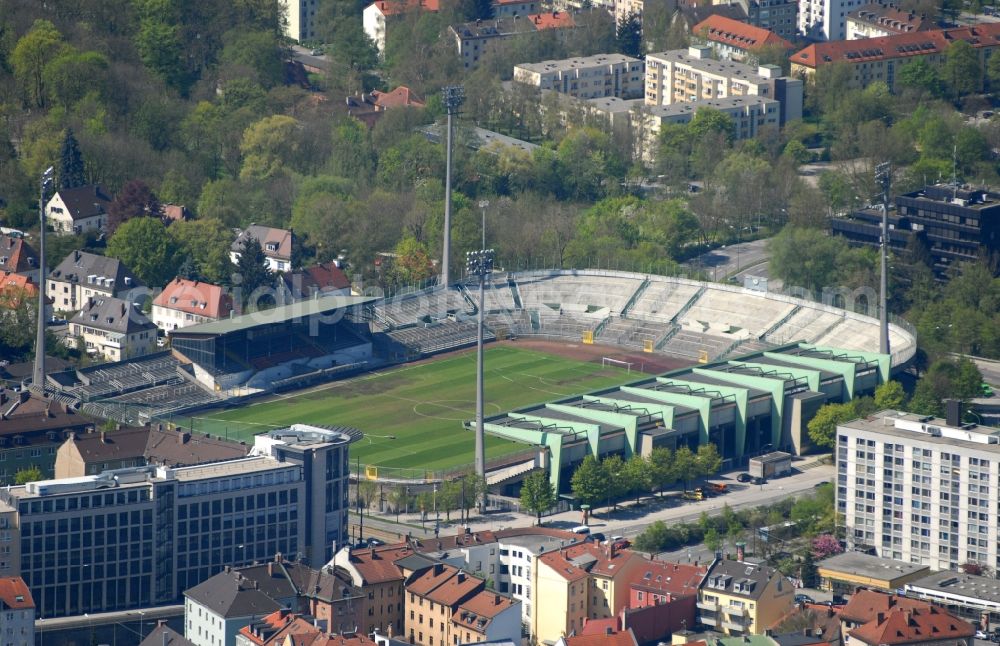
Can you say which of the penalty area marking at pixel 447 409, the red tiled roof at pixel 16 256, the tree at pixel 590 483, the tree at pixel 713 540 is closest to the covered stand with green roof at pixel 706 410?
the tree at pixel 590 483

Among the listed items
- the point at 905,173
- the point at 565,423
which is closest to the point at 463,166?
the point at 905,173

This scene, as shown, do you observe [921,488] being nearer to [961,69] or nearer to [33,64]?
[33,64]

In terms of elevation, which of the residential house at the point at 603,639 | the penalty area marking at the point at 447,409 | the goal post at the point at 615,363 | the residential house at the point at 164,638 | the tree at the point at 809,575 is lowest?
the tree at the point at 809,575

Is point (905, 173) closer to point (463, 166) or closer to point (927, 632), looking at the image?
point (463, 166)

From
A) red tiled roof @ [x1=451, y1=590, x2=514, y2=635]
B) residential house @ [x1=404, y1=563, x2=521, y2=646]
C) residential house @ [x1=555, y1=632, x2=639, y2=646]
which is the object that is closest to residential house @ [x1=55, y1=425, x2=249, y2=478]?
residential house @ [x1=404, y1=563, x2=521, y2=646]

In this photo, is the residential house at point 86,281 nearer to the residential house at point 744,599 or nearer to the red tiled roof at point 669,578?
the red tiled roof at point 669,578

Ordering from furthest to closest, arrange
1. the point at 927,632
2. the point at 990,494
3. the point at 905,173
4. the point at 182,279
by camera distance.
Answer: the point at 905,173 → the point at 182,279 → the point at 990,494 → the point at 927,632
